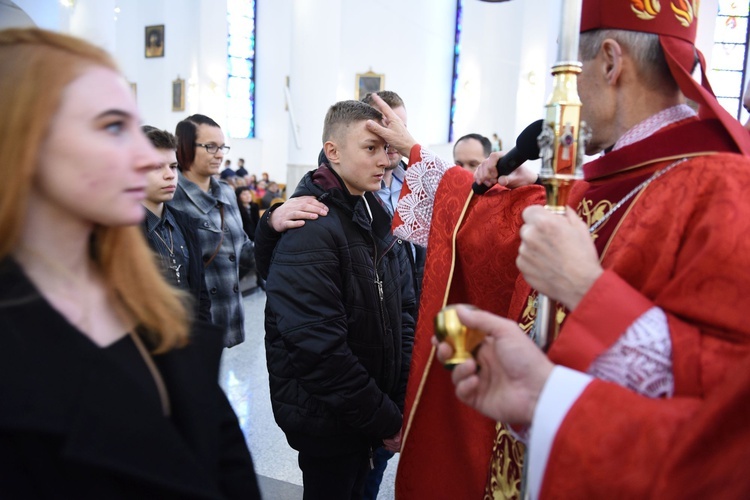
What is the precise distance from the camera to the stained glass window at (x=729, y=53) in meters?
14.4

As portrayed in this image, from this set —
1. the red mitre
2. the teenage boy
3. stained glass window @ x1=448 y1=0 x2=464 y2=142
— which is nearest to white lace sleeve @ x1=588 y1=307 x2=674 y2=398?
the red mitre

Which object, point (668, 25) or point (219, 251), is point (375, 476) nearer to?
point (219, 251)

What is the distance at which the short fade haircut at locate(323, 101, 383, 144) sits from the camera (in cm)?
223

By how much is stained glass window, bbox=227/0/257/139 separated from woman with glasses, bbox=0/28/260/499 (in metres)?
17.9

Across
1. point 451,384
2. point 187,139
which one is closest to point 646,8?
point 451,384

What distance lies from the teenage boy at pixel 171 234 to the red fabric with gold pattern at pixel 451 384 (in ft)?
4.00

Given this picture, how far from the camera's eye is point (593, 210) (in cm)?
142

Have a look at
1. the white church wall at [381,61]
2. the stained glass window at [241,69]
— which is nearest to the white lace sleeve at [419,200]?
the white church wall at [381,61]

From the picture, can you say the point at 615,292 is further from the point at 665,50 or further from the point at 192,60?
the point at 192,60

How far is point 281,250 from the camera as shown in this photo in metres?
2.04

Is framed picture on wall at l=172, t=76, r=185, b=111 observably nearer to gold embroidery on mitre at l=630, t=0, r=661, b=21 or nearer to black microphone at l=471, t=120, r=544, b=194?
black microphone at l=471, t=120, r=544, b=194

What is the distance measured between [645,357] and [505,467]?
0.71 meters

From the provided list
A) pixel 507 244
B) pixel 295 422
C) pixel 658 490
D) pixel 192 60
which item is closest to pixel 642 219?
pixel 658 490

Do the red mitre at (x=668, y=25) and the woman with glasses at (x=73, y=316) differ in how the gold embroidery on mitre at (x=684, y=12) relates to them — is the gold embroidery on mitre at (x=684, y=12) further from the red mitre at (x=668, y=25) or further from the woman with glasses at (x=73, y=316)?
the woman with glasses at (x=73, y=316)
